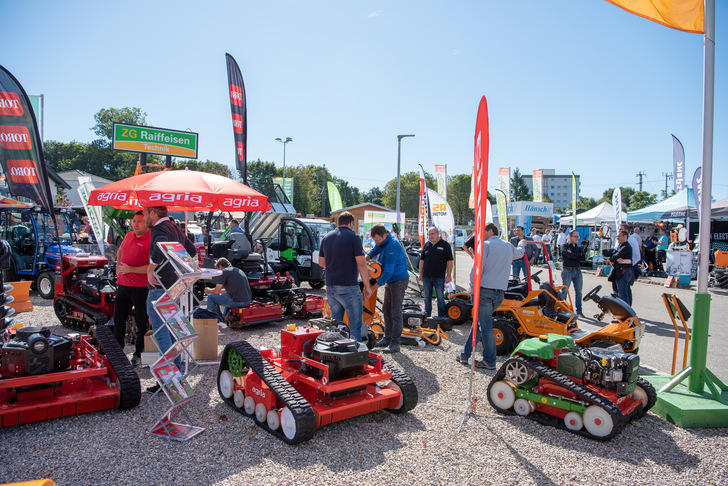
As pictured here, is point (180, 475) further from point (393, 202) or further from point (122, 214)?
point (393, 202)

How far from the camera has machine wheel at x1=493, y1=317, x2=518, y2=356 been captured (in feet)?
20.6

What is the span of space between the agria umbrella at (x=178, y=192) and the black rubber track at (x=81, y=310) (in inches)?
63.4

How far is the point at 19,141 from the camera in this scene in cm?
809

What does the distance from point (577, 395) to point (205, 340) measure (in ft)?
13.7

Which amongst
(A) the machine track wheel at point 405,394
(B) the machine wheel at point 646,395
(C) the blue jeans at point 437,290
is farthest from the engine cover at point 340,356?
(C) the blue jeans at point 437,290

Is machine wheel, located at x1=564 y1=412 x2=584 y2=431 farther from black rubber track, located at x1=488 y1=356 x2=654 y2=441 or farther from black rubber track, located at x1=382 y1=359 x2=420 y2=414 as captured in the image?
black rubber track, located at x1=382 y1=359 x2=420 y2=414

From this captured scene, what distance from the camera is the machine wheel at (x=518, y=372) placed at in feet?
13.5

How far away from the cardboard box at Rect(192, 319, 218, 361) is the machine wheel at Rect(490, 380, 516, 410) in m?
3.40

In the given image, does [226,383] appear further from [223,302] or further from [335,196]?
[335,196]

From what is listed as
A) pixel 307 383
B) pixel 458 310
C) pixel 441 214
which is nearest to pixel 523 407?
pixel 307 383

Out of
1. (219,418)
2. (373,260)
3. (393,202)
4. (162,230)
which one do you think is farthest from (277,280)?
(393,202)

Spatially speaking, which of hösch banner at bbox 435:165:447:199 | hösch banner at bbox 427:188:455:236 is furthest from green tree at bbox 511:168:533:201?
hösch banner at bbox 427:188:455:236

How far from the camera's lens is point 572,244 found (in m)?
9.27

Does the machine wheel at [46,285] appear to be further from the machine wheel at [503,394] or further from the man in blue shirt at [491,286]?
the machine wheel at [503,394]
